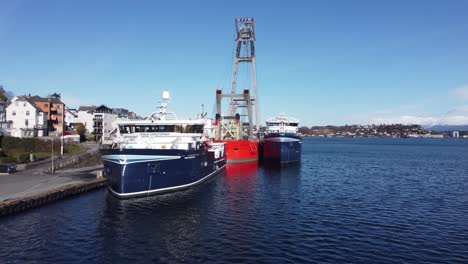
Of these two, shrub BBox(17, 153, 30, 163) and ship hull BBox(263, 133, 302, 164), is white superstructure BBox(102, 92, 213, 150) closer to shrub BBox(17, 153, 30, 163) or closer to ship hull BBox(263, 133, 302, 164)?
shrub BBox(17, 153, 30, 163)

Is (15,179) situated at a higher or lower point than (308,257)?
higher

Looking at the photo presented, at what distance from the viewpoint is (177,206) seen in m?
32.0

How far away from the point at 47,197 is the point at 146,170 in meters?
8.92

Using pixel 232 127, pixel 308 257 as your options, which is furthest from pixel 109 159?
pixel 232 127

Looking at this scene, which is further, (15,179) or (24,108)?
(24,108)

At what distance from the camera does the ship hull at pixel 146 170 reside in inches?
1299

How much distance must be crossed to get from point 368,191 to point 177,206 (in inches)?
935

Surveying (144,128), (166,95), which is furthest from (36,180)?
(166,95)

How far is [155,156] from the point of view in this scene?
34125 mm

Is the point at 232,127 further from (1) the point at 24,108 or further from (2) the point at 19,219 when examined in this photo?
(2) the point at 19,219

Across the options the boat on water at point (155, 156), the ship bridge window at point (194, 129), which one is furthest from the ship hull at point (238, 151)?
the ship bridge window at point (194, 129)

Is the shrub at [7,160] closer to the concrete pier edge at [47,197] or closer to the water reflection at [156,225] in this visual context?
the concrete pier edge at [47,197]

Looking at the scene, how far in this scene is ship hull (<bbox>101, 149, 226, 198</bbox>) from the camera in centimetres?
3300

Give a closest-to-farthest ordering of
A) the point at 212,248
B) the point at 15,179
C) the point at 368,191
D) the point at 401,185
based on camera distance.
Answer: the point at 212,248, the point at 15,179, the point at 368,191, the point at 401,185
